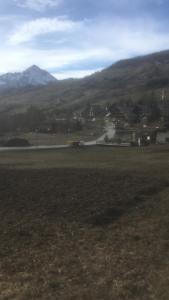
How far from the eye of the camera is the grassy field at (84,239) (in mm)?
9625

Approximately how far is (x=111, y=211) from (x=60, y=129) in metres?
79.9

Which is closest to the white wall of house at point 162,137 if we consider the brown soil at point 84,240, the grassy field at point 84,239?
the grassy field at point 84,239

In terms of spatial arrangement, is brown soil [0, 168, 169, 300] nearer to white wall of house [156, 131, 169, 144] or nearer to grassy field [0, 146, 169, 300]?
grassy field [0, 146, 169, 300]

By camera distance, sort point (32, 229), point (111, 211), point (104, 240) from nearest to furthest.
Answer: point (104, 240), point (32, 229), point (111, 211)

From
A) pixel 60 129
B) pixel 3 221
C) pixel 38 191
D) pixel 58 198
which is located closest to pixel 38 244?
pixel 3 221

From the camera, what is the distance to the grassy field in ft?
31.6

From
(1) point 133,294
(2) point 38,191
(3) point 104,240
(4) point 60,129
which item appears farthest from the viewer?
(4) point 60,129

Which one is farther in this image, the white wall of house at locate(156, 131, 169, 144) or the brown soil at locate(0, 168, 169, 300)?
the white wall of house at locate(156, 131, 169, 144)

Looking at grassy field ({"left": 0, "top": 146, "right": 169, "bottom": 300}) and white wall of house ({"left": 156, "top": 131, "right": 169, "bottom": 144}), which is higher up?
white wall of house ({"left": 156, "top": 131, "right": 169, "bottom": 144})

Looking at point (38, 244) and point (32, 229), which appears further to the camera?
point (32, 229)

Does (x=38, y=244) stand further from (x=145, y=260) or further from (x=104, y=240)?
(x=145, y=260)

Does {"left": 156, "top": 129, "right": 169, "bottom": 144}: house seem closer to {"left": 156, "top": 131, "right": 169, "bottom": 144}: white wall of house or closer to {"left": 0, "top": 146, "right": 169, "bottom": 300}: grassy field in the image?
{"left": 156, "top": 131, "right": 169, "bottom": 144}: white wall of house

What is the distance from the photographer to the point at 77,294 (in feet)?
30.1

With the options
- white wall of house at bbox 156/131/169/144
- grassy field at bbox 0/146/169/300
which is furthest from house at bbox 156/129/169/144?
grassy field at bbox 0/146/169/300
